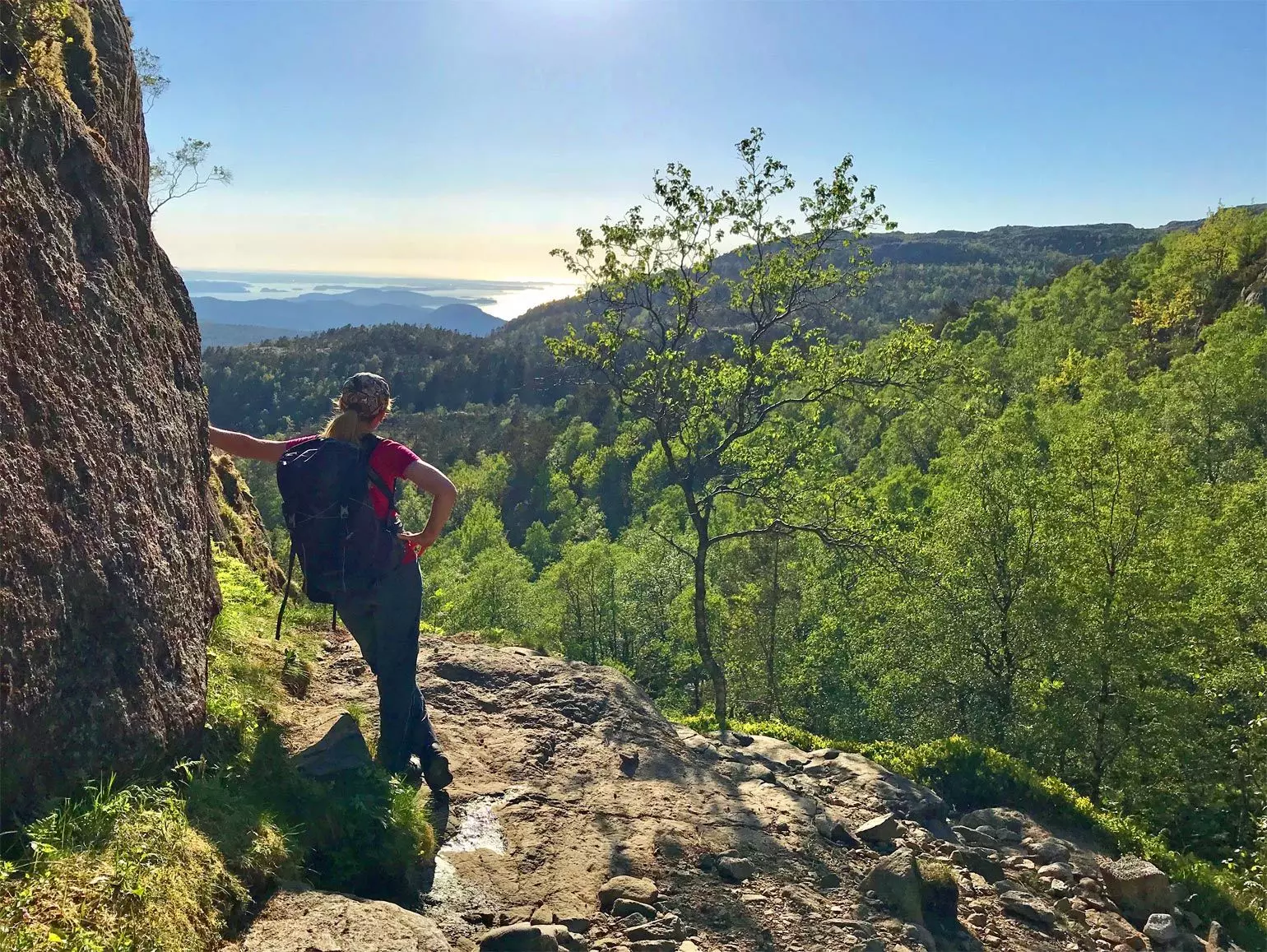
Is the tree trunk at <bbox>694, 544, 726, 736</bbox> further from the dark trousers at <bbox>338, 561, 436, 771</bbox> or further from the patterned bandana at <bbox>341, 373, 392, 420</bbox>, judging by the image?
the patterned bandana at <bbox>341, 373, 392, 420</bbox>

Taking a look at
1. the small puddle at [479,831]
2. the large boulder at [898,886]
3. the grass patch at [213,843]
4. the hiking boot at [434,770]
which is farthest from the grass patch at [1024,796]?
the grass patch at [213,843]

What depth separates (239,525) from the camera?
1039 cm

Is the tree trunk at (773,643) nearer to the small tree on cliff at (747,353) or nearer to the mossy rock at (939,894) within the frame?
the small tree on cliff at (747,353)

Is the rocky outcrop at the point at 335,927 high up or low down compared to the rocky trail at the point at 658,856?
up

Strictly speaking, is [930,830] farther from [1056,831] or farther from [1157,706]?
[1157,706]

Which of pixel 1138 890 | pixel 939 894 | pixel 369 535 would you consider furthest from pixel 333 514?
pixel 1138 890

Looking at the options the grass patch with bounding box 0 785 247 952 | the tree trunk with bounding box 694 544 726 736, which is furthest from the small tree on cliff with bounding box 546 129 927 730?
the grass patch with bounding box 0 785 247 952

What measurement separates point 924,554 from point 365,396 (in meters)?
22.8

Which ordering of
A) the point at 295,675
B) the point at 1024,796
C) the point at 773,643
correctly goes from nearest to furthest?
the point at 295,675, the point at 1024,796, the point at 773,643

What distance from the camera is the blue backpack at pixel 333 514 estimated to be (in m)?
4.98

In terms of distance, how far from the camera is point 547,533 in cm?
8319

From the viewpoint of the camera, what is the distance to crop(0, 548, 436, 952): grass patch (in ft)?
9.27

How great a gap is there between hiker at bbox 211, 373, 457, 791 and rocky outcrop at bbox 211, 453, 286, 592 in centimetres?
357

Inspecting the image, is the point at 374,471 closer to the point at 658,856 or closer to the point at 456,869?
the point at 456,869
